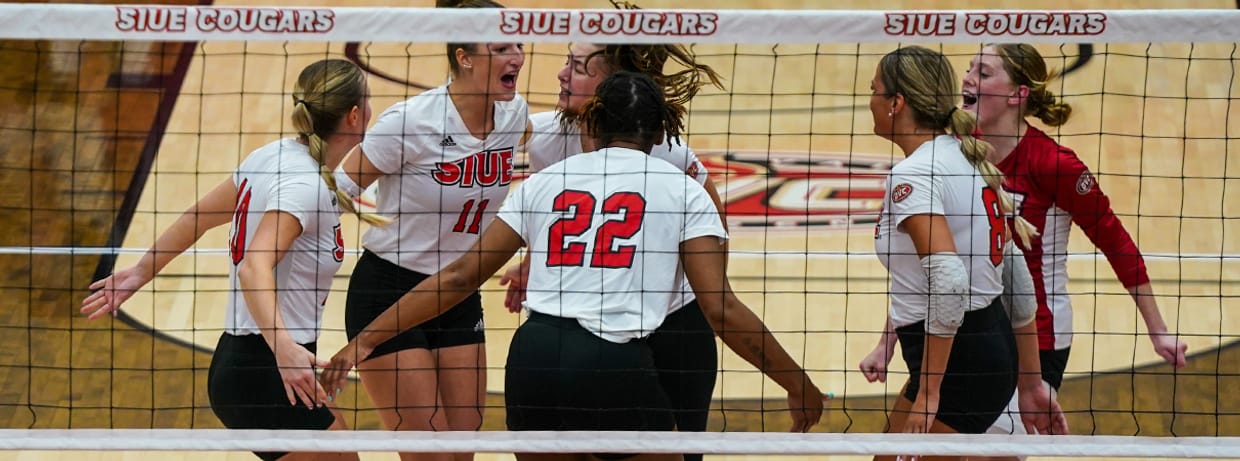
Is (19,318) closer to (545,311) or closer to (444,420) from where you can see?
(444,420)

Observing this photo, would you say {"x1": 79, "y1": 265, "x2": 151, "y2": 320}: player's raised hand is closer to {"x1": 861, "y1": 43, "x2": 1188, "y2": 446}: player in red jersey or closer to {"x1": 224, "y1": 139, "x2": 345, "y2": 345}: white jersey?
{"x1": 224, "y1": 139, "x2": 345, "y2": 345}: white jersey

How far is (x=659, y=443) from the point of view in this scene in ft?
13.3

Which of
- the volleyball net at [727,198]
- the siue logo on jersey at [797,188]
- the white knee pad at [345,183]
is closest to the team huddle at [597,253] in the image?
the white knee pad at [345,183]

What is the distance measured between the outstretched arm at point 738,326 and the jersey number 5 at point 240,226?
1201 millimetres

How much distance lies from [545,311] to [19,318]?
12.7 ft

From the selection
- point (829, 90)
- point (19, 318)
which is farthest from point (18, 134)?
point (829, 90)

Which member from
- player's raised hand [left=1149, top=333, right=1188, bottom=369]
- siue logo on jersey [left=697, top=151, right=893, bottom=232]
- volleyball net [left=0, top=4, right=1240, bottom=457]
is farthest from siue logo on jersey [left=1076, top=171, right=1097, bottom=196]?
siue logo on jersey [left=697, top=151, right=893, bottom=232]

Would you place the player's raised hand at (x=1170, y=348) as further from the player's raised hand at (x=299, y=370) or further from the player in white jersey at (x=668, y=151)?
the player's raised hand at (x=299, y=370)

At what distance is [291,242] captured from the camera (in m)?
4.16

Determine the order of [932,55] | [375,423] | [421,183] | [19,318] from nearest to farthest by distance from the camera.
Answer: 1. [932,55]
2. [421,183]
3. [375,423]
4. [19,318]

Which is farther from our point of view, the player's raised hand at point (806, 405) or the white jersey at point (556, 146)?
the white jersey at point (556, 146)

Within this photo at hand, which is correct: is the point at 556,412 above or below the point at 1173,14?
below

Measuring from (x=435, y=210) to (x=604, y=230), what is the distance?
99cm

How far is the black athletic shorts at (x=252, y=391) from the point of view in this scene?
4.23m
